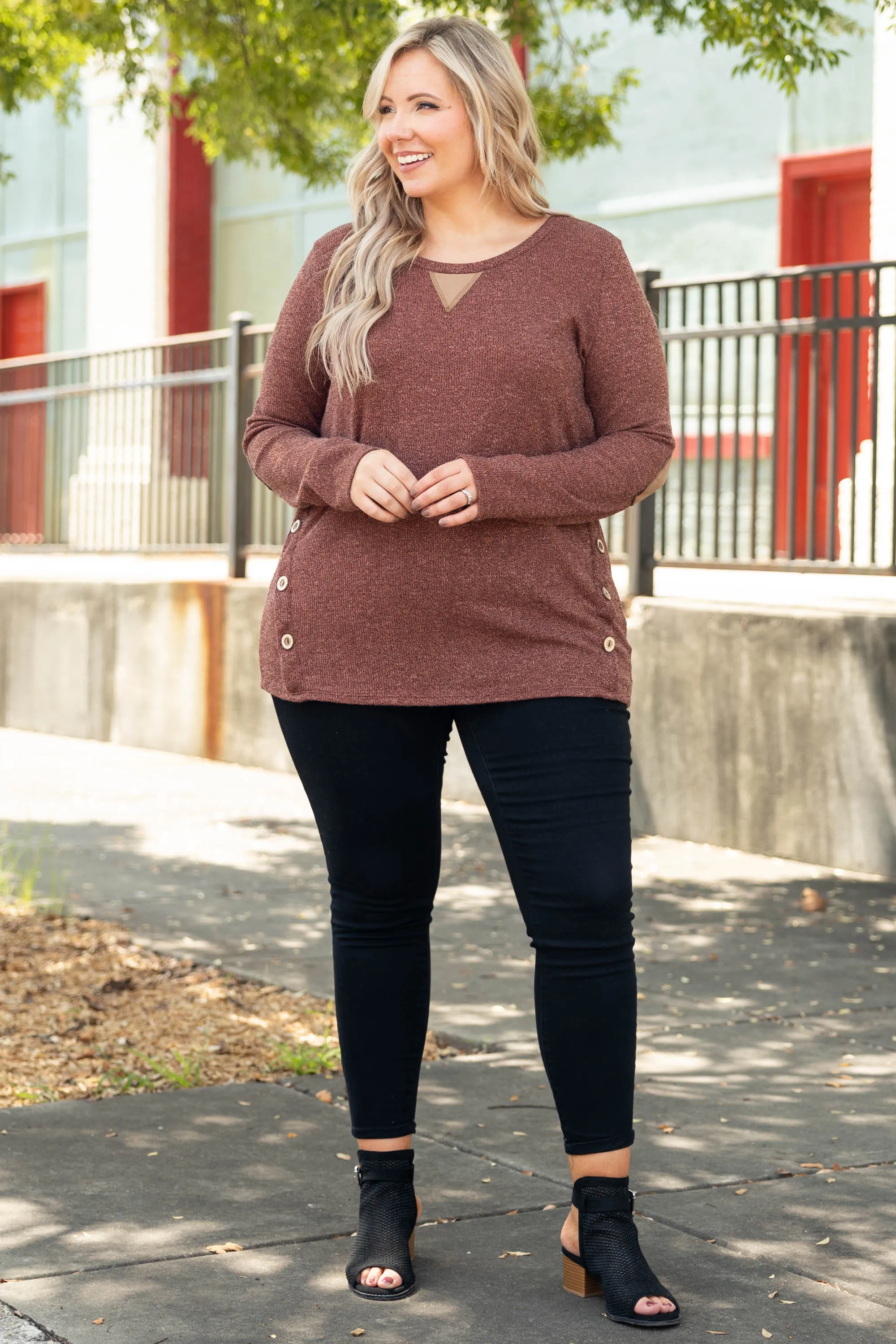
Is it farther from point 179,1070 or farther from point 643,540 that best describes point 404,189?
point 643,540

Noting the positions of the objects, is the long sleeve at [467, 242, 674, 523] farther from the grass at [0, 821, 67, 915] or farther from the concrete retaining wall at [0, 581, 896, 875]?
the concrete retaining wall at [0, 581, 896, 875]

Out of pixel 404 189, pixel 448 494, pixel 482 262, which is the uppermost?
pixel 404 189

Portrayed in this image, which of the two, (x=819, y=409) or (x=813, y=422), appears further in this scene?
(x=819, y=409)

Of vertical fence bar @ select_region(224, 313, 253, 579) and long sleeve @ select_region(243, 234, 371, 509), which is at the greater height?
vertical fence bar @ select_region(224, 313, 253, 579)

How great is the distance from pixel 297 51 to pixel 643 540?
2.41m

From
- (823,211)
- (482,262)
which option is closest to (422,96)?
(482,262)

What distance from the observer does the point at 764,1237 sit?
3.35m

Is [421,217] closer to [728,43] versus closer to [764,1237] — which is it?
[764,1237]

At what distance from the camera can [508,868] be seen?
3049 mm

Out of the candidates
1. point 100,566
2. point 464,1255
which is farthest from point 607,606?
point 100,566

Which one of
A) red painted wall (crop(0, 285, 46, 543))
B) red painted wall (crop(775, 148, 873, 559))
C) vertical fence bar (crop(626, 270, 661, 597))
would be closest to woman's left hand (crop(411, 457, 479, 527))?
red painted wall (crop(775, 148, 873, 559))

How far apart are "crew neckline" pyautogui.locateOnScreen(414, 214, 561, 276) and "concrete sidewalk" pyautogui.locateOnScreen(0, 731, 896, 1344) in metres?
1.65

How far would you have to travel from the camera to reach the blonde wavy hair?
303cm

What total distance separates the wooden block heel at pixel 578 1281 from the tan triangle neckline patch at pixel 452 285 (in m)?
1.54
